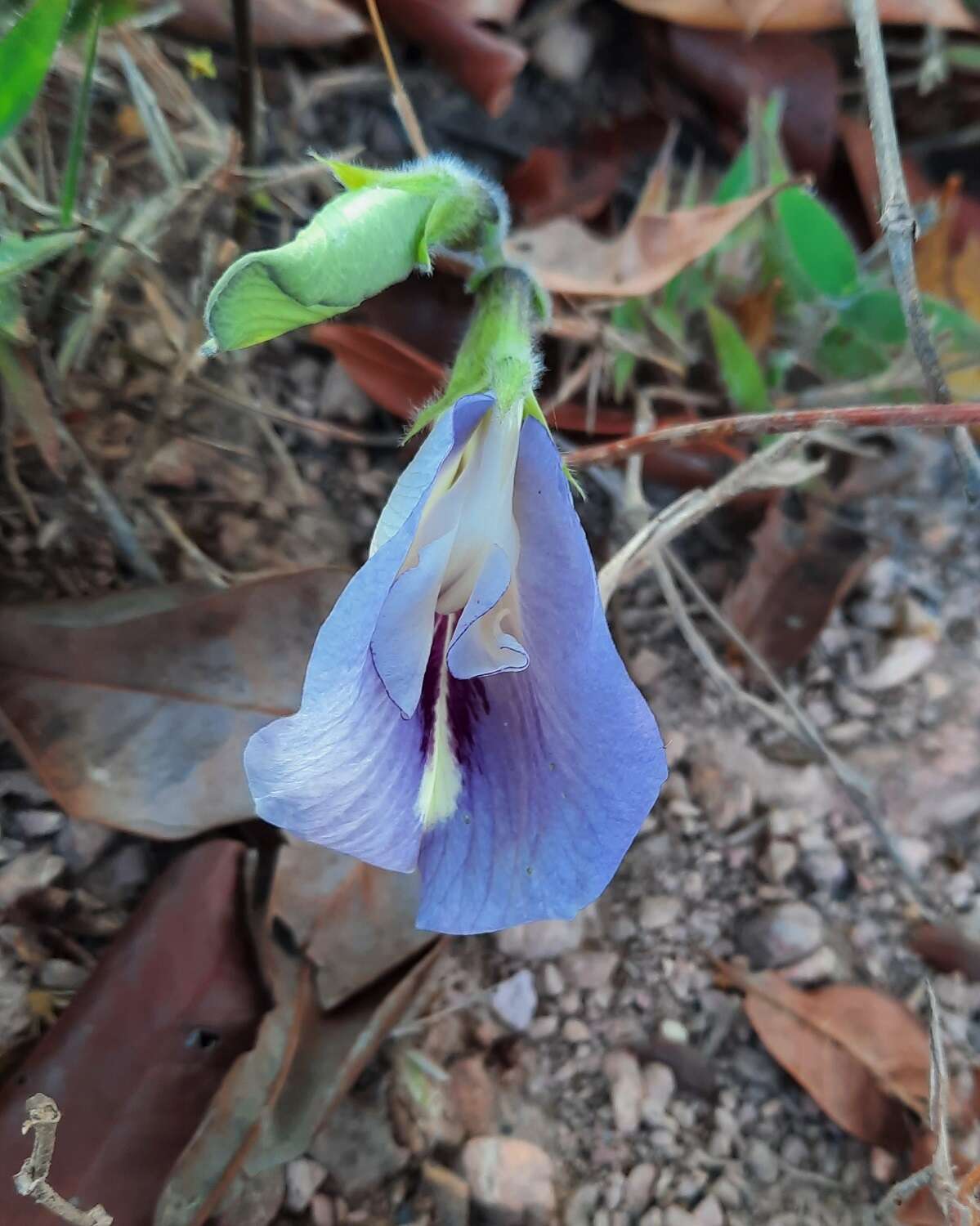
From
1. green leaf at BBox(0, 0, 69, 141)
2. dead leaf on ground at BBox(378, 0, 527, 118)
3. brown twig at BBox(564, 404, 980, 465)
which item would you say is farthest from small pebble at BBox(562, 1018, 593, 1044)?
dead leaf on ground at BBox(378, 0, 527, 118)

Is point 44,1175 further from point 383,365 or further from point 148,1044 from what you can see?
point 383,365

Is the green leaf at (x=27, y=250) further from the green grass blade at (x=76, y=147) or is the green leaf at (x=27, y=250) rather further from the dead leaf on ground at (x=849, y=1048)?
the dead leaf on ground at (x=849, y=1048)

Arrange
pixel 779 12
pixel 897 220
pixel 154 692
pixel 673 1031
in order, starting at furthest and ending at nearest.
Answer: pixel 779 12 → pixel 673 1031 → pixel 154 692 → pixel 897 220

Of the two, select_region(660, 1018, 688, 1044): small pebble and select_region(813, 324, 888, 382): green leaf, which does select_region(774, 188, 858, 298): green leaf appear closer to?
select_region(813, 324, 888, 382): green leaf

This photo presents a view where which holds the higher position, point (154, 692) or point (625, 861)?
point (154, 692)

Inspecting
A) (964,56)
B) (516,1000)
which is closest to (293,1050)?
A: (516,1000)

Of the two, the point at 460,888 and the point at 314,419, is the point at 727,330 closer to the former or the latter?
the point at 314,419
